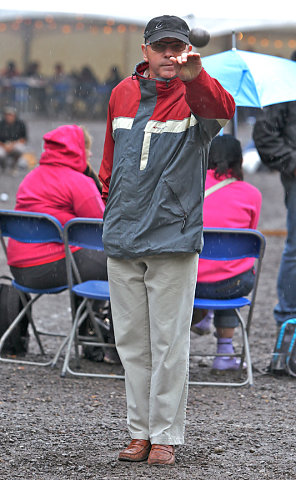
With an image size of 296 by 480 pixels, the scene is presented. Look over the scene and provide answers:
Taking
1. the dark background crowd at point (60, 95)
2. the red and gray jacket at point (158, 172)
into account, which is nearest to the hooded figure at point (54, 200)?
the red and gray jacket at point (158, 172)

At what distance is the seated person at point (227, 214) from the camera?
213 inches

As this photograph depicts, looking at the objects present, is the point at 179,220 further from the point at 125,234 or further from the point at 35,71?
the point at 35,71

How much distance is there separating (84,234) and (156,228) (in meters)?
1.75

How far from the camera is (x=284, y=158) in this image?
6.14m

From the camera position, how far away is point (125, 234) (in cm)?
374

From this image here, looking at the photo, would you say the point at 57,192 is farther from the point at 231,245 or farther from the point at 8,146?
the point at 8,146

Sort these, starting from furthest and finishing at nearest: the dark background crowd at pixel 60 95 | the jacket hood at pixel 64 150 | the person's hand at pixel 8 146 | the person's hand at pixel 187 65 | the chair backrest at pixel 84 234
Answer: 1. the dark background crowd at pixel 60 95
2. the person's hand at pixel 8 146
3. the jacket hood at pixel 64 150
4. the chair backrest at pixel 84 234
5. the person's hand at pixel 187 65

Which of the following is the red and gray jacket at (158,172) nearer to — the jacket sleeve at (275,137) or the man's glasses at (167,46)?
the man's glasses at (167,46)

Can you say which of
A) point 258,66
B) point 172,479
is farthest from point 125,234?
point 258,66

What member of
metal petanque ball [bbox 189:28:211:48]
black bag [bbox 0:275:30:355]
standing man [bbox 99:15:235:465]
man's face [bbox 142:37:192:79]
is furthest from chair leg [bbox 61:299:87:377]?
metal petanque ball [bbox 189:28:211:48]

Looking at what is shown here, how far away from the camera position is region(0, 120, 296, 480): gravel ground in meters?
3.78

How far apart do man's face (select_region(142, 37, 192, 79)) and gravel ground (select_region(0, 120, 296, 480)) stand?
1680 millimetres

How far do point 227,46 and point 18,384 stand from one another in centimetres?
2179

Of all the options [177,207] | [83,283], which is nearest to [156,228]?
[177,207]
